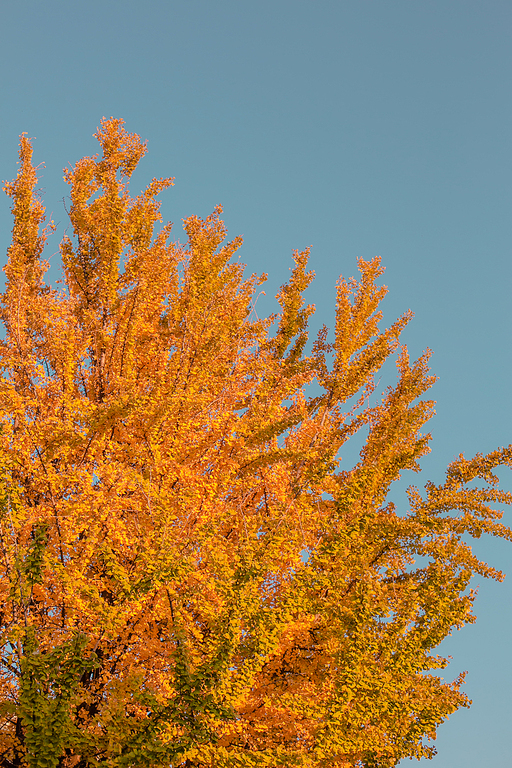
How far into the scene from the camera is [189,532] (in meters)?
6.89

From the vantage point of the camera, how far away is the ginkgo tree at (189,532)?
5758 mm

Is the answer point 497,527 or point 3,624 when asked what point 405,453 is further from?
point 3,624

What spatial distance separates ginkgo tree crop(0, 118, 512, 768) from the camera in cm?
576

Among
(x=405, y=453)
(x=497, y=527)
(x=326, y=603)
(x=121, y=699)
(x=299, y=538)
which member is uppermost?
(x=405, y=453)

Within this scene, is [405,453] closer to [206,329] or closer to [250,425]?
[250,425]

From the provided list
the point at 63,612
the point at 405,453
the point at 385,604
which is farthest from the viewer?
the point at 405,453

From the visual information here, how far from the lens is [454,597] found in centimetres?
805

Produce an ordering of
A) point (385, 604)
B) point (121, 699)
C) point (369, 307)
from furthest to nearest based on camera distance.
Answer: point (369, 307), point (385, 604), point (121, 699)

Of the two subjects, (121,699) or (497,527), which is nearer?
(121,699)

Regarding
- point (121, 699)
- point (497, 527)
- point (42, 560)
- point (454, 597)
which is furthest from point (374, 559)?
point (42, 560)

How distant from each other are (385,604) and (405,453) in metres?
3.02

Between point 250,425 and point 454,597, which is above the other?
point 250,425

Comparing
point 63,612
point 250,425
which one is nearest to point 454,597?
point 250,425

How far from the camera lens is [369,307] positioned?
11.9 meters
